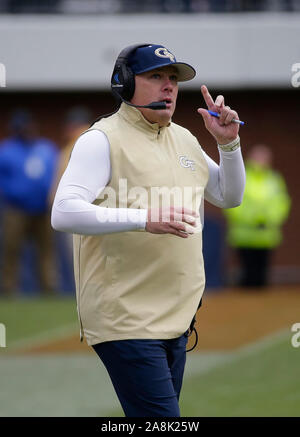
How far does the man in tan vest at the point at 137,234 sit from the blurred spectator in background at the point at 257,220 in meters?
10.2

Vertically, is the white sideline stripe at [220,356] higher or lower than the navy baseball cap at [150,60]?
lower

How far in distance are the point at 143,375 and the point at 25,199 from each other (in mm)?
9745

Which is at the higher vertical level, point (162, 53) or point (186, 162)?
point (162, 53)

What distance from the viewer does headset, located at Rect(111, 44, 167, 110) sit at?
14.4ft

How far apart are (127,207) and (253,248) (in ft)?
35.3

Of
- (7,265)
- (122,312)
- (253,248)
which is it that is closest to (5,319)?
(7,265)

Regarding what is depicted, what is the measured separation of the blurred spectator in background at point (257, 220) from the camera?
48.1 feet

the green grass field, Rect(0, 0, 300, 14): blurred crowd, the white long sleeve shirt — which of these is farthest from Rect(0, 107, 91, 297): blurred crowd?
the white long sleeve shirt

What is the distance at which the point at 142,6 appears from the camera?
58.2 ft

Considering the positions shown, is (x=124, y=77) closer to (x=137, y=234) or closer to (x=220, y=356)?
(x=137, y=234)

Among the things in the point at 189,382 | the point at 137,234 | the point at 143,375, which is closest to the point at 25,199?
the point at 189,382

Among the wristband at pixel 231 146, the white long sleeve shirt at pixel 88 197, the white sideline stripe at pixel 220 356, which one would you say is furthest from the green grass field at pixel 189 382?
the white long sleeve shirt at pixel 88 197

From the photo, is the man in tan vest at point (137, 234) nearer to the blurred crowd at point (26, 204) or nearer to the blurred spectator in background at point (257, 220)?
the blurred crowd at point (26, 204)

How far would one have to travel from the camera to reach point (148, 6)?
17.8m
